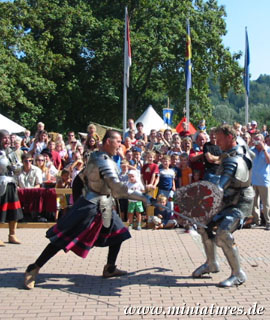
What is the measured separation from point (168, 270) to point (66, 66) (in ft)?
73.9

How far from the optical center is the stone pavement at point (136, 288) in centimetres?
442

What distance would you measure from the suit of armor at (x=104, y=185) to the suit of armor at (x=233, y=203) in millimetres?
946

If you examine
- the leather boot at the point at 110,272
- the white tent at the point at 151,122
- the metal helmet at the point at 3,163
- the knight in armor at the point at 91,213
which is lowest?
the leather boot at the point at 110,272

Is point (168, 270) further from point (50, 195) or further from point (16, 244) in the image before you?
point (50, 195)

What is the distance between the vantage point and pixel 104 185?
17.3ft

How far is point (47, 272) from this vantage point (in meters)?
5.87

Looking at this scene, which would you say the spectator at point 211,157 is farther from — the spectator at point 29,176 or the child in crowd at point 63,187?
the spectator at point 29,176

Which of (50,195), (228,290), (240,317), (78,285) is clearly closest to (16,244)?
(50,195)

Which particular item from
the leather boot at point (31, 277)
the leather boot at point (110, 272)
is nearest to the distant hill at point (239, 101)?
the leather boot at point (110, 272)

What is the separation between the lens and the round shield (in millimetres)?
5080

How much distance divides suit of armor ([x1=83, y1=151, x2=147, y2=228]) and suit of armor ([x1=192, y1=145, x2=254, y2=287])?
0.95 metres

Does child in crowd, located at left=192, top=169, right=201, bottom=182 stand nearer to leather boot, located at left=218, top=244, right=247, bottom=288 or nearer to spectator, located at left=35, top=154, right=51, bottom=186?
spectator, located at left=35, top=154, right=51, bottom=186

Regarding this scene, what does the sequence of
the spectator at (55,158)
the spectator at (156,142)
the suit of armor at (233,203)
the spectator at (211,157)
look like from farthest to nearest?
1. the spectator at (156,142)
2. the spectator at (55,158)
3. the spectator at (211,157)
4. the suit of armor at (233,203)

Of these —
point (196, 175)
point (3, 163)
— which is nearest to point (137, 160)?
point (196, 175)
